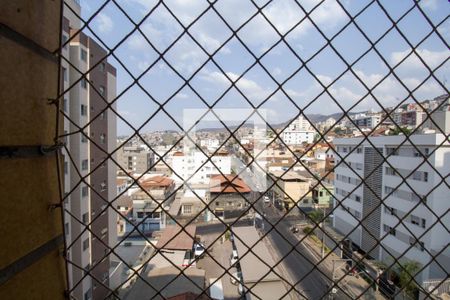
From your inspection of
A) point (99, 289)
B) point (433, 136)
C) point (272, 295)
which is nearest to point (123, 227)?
point (99, 289)

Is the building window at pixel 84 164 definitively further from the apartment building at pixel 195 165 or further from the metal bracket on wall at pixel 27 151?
the metal bracket on wall at pixel 27 151

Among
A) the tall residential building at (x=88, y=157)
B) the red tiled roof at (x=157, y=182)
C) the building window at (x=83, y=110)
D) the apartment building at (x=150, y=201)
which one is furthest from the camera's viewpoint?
the red tiled roof at (x=157, y=182)

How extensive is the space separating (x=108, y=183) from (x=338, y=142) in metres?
7.56

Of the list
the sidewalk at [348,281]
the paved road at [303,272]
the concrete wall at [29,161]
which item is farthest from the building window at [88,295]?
the concrete wall at [29,161]

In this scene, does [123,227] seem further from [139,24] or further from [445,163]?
[139,24]

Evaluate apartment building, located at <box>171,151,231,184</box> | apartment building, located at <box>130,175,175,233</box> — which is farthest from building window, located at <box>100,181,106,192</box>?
apartment building, located at <box>130,175,175,233</box>

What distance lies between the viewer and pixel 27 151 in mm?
550

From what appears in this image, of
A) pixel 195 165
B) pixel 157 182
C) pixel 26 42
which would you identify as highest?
pixel 26 42

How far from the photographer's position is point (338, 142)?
10.8 meters

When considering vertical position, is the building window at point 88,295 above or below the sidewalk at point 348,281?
above

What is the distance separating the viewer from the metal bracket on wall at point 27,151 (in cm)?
50

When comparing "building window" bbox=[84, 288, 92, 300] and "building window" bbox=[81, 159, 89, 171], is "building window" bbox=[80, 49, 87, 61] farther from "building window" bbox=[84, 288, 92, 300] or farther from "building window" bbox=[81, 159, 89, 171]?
"building window" bbox=[84, 288, 92, 300]

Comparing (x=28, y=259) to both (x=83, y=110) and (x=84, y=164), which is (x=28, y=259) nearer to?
(x=83, y=110)

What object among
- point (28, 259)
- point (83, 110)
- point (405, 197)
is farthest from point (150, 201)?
point (28, 259)
